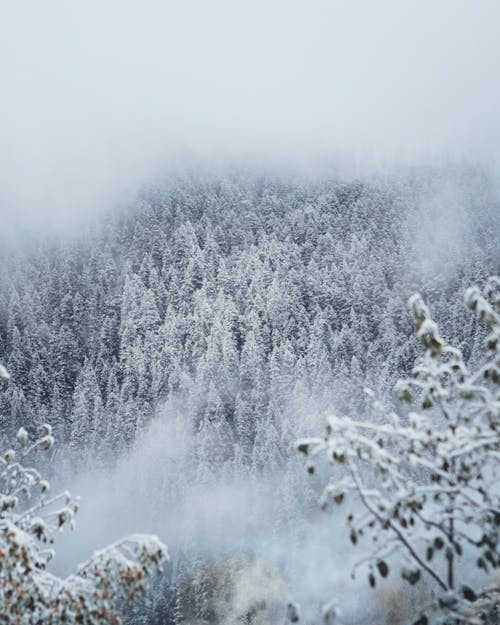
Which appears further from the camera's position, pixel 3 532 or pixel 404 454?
pixel 3 532

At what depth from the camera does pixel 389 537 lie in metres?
6.86

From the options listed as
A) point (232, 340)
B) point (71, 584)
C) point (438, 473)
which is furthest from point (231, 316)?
point (438, 473)

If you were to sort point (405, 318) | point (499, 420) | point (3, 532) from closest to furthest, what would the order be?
1. point (499, 420)
2. point (3, 532)
3. point (405, 318)

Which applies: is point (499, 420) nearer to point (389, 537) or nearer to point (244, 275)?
point (389, 537)

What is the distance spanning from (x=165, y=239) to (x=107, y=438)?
87.8 m

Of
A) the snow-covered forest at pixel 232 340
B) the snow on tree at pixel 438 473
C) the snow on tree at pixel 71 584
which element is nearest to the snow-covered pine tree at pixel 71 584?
the snow on tree at pixel 71 584

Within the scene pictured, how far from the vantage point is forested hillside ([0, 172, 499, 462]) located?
118188 mm

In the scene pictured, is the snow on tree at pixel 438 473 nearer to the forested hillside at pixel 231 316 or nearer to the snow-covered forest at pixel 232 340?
the forested hillside at pixel 231 316

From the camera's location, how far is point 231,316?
139250 mm

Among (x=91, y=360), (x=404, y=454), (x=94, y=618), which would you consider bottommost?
(x=91, y=360)

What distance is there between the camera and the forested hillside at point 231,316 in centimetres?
11819

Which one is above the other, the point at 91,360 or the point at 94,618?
the point at 94,618

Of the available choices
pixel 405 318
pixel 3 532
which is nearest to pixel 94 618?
pixel 3 532

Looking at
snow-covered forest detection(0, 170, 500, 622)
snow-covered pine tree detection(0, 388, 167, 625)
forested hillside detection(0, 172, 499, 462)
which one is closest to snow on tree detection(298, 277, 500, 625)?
snow-covered pine tree detection(0, 388, 167, 625)
